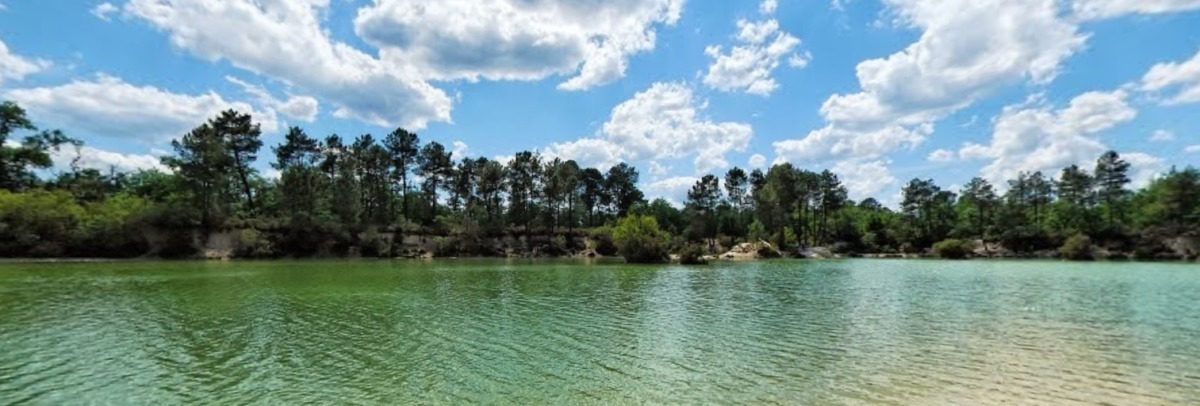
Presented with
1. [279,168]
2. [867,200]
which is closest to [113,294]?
[279,168]

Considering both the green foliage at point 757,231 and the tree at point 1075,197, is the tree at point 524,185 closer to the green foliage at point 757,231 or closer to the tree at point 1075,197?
the green foliage at point 757,231

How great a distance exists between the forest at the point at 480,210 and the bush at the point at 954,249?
0.81ft

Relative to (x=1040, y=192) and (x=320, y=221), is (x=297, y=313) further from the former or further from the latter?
(x=1040, y=192)

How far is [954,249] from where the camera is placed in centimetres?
10138

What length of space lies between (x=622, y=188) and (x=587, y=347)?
378 feet

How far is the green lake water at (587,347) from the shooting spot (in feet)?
43.0

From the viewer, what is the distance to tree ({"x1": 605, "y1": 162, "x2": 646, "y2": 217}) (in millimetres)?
130875

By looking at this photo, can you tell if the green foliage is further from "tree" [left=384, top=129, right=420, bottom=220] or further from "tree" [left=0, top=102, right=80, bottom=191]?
"tree" [left=0, top=102, right=80, bottom=191]

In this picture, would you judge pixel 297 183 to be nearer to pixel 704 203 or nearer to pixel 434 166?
pixel 434 166

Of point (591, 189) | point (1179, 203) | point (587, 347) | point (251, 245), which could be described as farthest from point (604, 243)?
point (1179, 203)

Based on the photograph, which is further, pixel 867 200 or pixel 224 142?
pixel 867 200

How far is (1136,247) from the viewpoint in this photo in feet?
307

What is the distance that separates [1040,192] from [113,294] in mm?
149300

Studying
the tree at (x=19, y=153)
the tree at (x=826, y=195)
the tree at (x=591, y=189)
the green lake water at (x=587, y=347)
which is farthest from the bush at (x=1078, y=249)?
the tree at (x=19, y=153)
